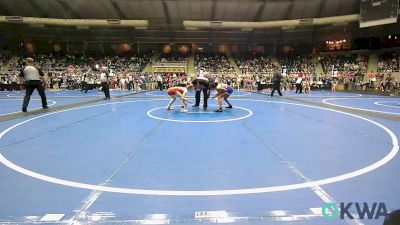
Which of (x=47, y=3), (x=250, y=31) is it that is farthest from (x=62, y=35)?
(x=250, y=31)

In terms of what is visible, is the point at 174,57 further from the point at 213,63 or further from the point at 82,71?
the point at 82,71

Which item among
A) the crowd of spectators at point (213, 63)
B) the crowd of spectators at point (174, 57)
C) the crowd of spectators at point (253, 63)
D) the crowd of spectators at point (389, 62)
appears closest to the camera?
the crowd of spectators at point (389, 62)

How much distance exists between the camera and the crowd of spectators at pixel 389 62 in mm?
33656

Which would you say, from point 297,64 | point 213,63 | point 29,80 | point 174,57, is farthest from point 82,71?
point 297,64

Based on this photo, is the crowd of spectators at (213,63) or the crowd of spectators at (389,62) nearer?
the crowd of spectators at (389,62)

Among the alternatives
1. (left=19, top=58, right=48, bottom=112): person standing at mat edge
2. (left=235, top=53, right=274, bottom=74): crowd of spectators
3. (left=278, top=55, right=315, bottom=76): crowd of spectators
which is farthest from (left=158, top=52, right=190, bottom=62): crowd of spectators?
(left=19, top=58, right=48, bottom=112): person standing at mat edge

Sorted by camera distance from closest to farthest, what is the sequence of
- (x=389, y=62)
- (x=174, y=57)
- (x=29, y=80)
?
(x=29, y=80), (x=389, y=62), (x=174, y=57)

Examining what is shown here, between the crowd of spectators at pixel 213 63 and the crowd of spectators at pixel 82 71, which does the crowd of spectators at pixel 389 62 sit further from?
the crowd of spectators at pixel 82 71

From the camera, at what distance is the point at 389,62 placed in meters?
34.9

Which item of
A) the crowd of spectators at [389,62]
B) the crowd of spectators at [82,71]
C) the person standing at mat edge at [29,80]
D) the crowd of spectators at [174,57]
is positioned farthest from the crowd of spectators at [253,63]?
the person standing at mat edge at [29,80]

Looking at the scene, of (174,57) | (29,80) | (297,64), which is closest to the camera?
(29,80)

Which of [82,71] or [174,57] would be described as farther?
[174,57]

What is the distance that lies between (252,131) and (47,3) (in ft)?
113

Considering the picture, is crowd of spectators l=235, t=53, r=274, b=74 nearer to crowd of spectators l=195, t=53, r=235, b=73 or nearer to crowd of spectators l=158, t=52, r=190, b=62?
crowd of spectators l=195, t=53, r=235, b=73
